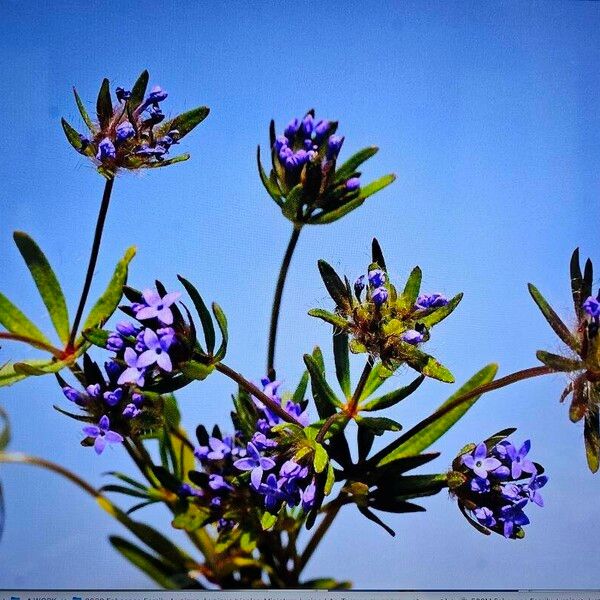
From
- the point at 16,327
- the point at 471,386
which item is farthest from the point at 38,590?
the point at 471,386

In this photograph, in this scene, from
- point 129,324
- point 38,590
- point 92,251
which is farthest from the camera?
point 38,590

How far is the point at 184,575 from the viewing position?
1.44 metres

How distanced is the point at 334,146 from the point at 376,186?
0.38 feet

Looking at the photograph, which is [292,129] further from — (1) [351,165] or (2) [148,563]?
(2) [148,563]

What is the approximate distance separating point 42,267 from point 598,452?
928 millimetres

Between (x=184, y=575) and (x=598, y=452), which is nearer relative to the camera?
(x=598, y=452)

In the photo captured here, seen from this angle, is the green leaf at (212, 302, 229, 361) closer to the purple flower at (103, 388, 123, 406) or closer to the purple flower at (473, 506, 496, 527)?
the purple flower at (103, 388, 123, 406)

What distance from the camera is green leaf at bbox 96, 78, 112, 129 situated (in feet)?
4.19

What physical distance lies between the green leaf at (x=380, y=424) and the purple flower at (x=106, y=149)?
1.91 ft

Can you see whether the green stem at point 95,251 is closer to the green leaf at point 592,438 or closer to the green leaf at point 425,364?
the green leaf at point 425,364

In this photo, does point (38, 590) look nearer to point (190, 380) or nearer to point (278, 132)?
point (190, 380)

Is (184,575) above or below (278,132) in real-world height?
below

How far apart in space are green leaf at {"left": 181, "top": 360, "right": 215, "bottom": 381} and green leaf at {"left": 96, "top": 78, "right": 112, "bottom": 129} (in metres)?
0.44

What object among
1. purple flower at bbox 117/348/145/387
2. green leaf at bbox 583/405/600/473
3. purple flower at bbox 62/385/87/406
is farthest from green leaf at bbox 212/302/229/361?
green leaf at bbox 583/405/600/473
